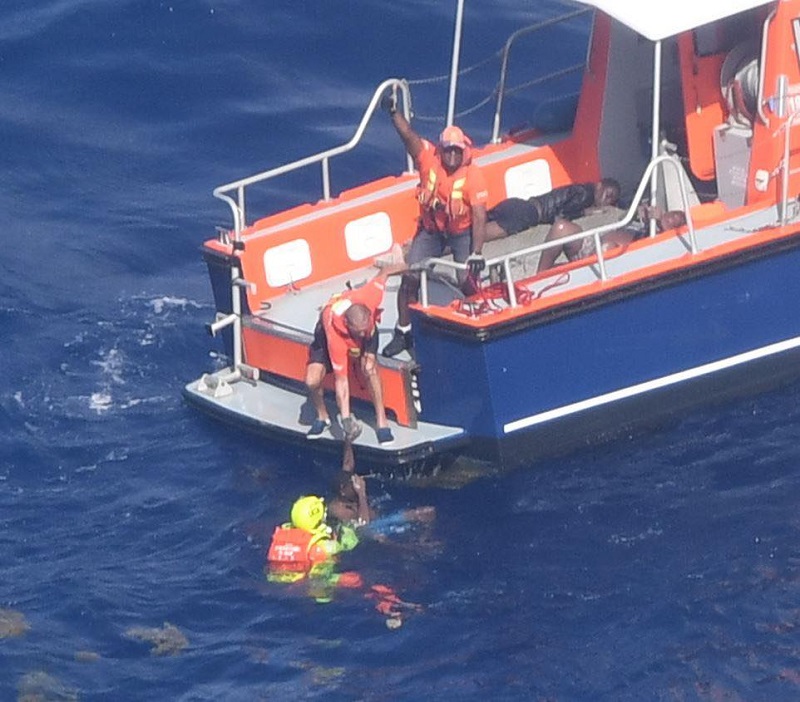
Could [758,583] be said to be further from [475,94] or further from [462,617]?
[475,94]

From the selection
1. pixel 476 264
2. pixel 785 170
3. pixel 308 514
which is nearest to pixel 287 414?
pixel 308 514

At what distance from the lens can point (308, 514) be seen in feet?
37.1

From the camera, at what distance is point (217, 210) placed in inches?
636

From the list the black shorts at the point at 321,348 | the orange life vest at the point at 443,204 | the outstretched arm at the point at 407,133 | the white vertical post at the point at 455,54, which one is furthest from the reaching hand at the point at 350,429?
the white vertical post at the point at 455,54

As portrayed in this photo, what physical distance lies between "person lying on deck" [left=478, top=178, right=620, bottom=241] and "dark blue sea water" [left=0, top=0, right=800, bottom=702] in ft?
6.03

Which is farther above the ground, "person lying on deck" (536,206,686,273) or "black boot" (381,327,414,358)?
"person lying on deck" (536,206,686,273)

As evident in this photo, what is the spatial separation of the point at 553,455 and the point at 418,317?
1271mm

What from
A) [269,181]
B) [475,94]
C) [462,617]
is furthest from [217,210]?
[462,617]

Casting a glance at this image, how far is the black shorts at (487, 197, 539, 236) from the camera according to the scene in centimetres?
1324

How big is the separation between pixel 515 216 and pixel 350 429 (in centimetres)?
230

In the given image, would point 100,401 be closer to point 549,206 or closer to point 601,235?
point 549,206

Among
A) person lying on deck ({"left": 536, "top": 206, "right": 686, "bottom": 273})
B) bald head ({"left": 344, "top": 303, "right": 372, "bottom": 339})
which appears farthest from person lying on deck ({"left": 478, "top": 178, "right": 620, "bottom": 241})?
bald head ({"left": 344, "top": 303, "right": 372, "bottom": 339})

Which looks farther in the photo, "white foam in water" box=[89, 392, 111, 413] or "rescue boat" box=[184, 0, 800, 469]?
"white foam in water" box=[89, 392, 111, 413]

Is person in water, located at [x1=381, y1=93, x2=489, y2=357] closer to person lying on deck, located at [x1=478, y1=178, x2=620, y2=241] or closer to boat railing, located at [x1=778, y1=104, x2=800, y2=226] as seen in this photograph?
person lying on deck, located at [x1=478, y1=178, x2=620, y2=241]
